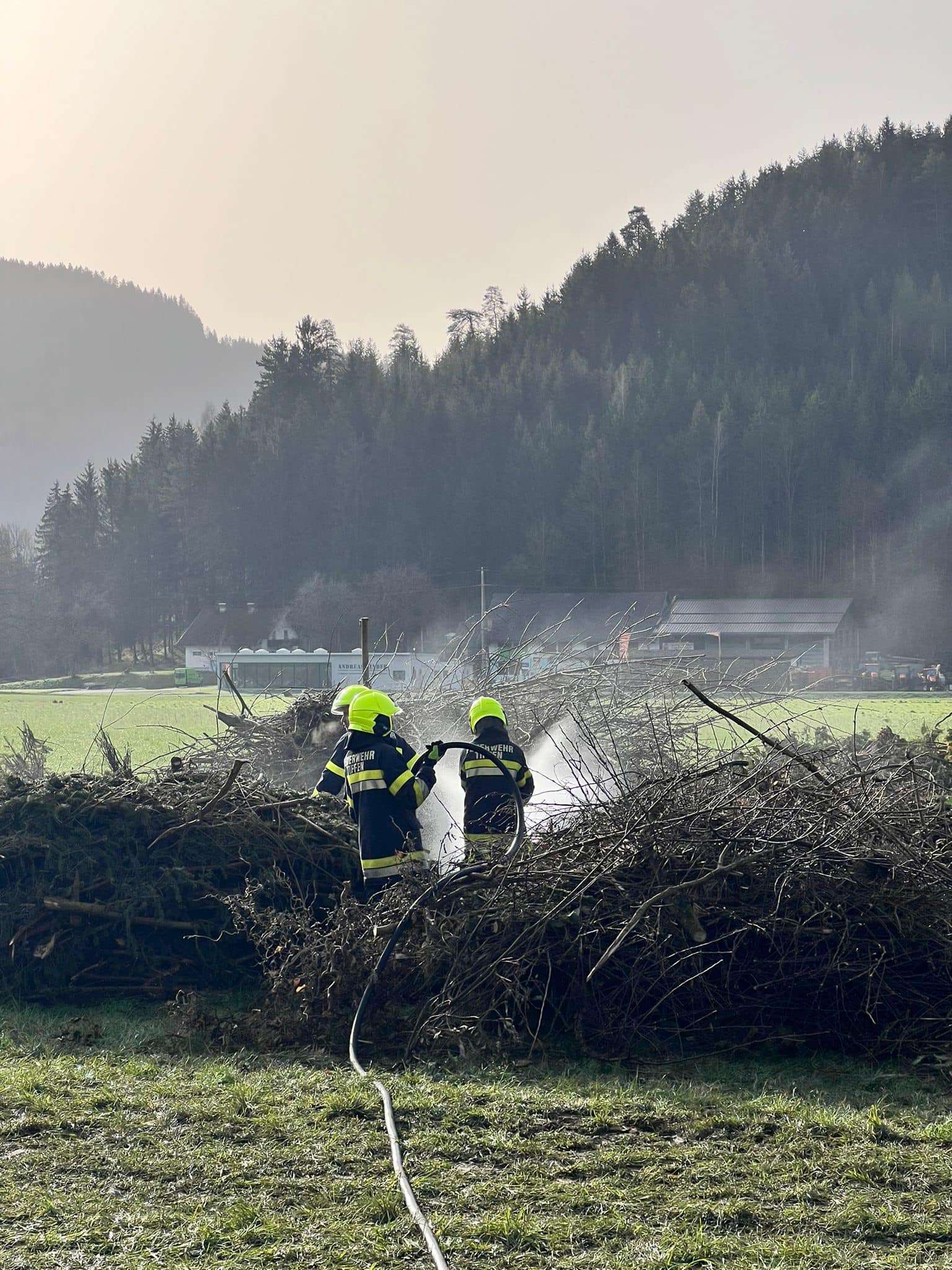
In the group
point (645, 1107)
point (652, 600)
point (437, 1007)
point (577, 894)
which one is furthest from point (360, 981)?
point (652, 600)

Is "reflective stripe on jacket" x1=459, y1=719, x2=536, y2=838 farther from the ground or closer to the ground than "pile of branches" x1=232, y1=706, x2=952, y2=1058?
farther from the ground

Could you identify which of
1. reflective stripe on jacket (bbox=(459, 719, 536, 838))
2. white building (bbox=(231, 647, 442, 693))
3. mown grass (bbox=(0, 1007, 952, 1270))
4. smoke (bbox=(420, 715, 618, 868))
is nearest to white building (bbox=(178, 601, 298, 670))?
white building (bbox=(231, 647, 442, 693))

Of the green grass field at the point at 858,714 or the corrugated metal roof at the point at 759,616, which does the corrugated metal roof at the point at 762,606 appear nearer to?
the corrugated metal roof at the point at 759,616

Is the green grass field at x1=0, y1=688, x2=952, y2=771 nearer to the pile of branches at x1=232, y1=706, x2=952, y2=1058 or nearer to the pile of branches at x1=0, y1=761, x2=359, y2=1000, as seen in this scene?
the pile of branches at x1=232, y1=706, x2=952, y2=1058

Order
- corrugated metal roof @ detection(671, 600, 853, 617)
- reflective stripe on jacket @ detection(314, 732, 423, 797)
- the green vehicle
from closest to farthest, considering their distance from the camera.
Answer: reflective stripe on jacket @ detection(314, 732, 423, 797) < the green vehicle < corrugated metal roof @ detection(671, 600, 853, 617)

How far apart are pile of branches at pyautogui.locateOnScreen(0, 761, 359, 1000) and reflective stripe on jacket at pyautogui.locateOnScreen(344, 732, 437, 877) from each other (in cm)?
28

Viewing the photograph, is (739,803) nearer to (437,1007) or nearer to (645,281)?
(437,1007)

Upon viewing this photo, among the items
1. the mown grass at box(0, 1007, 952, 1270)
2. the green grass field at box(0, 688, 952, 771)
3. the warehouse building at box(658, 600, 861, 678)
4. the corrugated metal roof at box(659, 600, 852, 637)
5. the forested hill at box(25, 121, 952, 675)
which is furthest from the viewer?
the forested hill at box(25, 121, 952, 675)

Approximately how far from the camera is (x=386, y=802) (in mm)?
7367

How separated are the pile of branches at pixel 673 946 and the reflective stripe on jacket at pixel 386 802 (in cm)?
74

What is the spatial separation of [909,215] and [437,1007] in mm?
115751

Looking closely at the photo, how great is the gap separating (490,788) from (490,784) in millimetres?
32

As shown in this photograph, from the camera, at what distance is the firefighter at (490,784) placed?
8180 millimetres

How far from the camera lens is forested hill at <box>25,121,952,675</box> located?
8431cm
